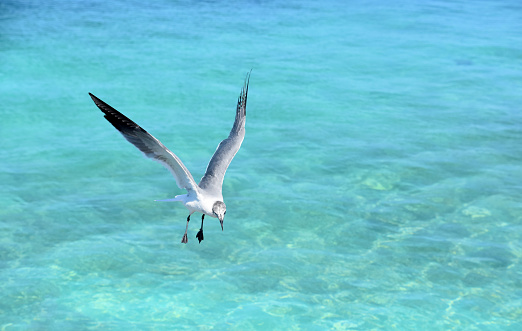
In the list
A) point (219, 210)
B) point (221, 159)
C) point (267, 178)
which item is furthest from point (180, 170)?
point (267, 178)

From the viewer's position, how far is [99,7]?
29.0 meters

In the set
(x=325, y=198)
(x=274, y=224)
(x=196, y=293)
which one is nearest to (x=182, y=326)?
(x=196, y=293)

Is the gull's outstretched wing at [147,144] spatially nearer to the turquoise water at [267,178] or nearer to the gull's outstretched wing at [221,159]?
the gull's outstretched wing at [221,159]

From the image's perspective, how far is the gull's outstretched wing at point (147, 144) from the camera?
22.7 ft

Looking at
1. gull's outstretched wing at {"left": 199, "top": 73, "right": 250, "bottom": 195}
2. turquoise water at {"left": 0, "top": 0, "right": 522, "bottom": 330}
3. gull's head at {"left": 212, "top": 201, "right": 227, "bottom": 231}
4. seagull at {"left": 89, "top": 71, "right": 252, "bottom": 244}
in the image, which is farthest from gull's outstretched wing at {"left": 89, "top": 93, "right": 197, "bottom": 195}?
turquoise water at {"left": 0, "top": 0, "right": 522, "bottom": 330}

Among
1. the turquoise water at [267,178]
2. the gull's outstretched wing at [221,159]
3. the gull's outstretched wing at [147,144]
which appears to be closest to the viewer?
the gull's outstretched wing at [147,144]

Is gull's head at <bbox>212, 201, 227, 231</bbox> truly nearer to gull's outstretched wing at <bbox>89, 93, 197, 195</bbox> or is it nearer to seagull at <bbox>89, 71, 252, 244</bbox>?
seagull at <bbox>89, 71, 252, 244</bbox>

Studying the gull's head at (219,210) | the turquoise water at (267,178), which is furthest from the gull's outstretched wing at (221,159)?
the turquoise water at (267,178)

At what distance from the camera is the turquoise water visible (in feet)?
36.2

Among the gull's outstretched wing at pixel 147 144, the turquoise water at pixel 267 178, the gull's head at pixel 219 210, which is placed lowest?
the turquoise water at pixel 267 178

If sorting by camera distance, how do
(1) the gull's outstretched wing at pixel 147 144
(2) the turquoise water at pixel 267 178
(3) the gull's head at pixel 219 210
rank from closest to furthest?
(1) the gull's outstretched wing at pixel 147 144
(3) the gull's head at pixel 219 210
(2) the turquoise water at pixel 267 178

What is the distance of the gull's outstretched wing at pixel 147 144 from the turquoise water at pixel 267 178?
12.4 feet

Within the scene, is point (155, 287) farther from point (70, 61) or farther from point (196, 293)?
point (70, 61)

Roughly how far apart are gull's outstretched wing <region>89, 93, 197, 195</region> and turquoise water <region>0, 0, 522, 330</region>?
3782mm
